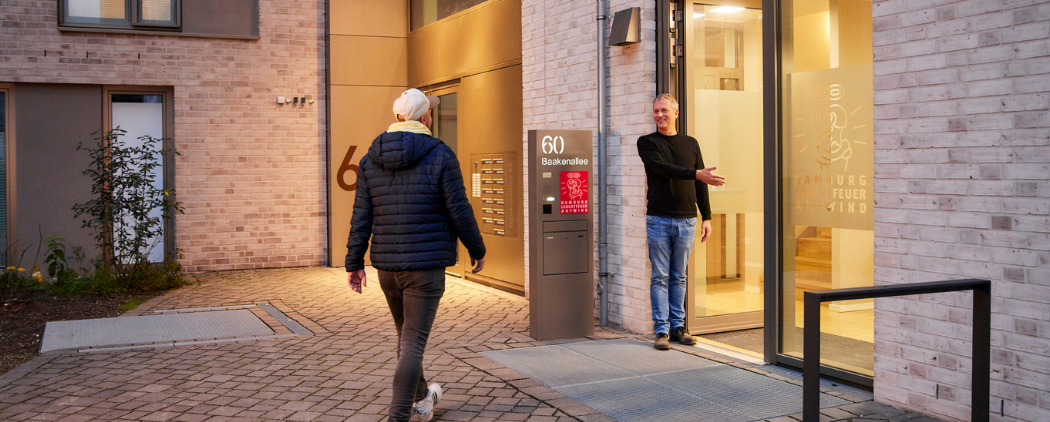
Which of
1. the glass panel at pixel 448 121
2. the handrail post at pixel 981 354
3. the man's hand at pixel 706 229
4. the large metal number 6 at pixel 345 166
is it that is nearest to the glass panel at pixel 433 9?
the glass panel at pixel 448 121

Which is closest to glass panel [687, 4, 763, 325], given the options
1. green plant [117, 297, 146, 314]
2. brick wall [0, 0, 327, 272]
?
green plant [117, 297, 146, 314]

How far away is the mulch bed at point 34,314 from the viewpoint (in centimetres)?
665

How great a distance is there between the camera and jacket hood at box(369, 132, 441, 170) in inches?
162

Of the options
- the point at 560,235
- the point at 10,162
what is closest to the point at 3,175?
the point at 10,162

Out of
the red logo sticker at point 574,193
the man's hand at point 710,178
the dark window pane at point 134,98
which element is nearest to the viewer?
the man's hand at point 710,178

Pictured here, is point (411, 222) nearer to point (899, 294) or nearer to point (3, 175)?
point (899, 294)

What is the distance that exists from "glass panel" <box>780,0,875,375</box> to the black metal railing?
1.53 metres

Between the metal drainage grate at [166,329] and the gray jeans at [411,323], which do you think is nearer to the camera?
the gray jeans at [411,323]

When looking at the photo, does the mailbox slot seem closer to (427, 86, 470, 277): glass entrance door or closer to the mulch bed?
(427, 86, 470, 277): glass entrance door

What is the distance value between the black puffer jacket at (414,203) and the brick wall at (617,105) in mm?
3007

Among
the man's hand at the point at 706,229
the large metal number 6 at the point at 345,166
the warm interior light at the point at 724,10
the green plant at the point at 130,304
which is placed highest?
the warm interior light at the point at 724,10

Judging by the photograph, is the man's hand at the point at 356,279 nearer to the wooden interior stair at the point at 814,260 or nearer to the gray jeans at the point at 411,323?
the gray jeans at the point at 411,323

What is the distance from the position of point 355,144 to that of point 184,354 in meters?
6.19

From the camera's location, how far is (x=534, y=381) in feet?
17.5
